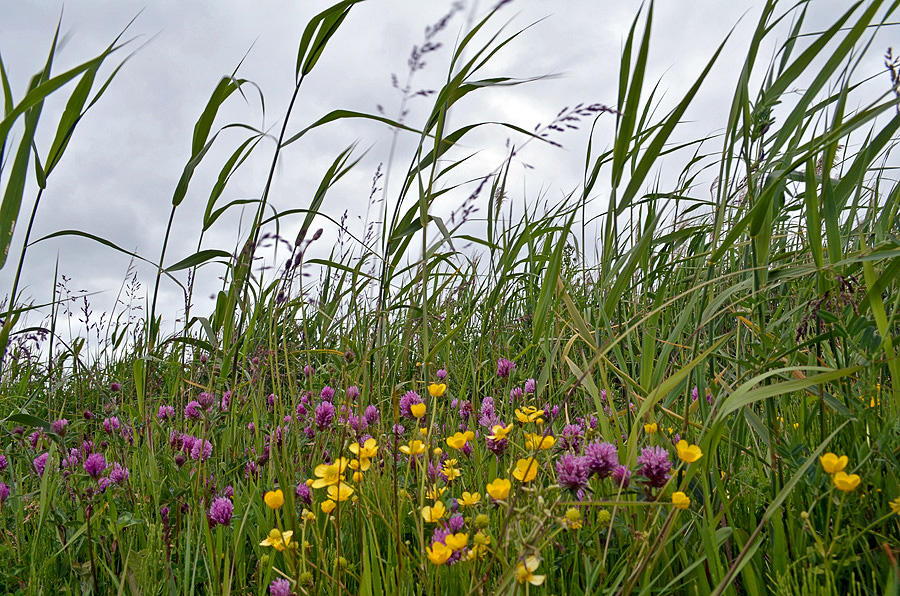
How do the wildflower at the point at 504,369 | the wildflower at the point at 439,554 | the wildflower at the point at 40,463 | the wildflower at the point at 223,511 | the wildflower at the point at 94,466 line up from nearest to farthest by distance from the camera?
the wildflower at the point at 439,554 → the wildflower at the point at 223,511 → the wildflower at the point at 94,466 → the wildflower at the point at 40,463 → the wildflower at the point at 504,369

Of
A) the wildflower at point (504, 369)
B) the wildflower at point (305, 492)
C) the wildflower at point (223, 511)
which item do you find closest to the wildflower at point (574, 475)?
the wildflower at point (305, 492)

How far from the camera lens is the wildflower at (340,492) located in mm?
1157

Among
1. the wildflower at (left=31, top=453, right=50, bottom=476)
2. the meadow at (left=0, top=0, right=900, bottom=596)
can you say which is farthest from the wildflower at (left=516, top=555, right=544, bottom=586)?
the wildflower at (left=31, top=453, right=50, bottom=476)

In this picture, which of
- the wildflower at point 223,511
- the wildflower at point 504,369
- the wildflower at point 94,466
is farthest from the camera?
the wildflower at point 504,369

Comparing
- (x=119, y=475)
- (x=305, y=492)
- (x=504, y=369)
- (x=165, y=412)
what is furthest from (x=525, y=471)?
(x=165, y=412)

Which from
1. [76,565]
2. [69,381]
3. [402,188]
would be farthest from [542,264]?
[69,381]

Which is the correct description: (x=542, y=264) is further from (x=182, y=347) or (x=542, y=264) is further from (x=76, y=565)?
(x=76, y=565)

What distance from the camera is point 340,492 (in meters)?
1.19

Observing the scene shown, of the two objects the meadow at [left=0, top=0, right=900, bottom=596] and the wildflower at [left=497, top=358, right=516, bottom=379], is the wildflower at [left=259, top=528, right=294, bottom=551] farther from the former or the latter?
the wildflower at [left=497, top=358, right=516, bottom=379]

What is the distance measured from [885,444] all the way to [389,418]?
1624 millimetres

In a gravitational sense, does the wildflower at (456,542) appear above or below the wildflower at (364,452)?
below

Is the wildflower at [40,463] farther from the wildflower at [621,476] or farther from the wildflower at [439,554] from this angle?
the wildflower at [621,476]

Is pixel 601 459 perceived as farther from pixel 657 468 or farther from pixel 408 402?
pixel 408 402

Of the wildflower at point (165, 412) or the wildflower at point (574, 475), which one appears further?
the wildflower at point (165, 412)
